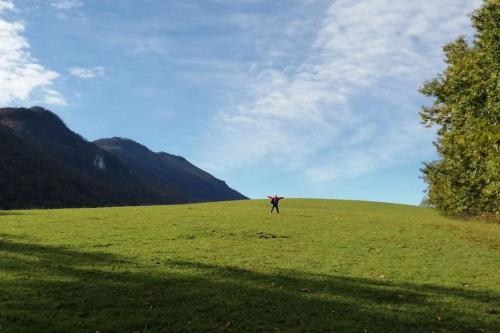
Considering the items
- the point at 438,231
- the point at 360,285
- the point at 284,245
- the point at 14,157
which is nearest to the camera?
the point at 360,285

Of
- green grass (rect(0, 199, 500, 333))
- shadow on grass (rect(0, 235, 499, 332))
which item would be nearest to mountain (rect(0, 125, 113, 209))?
Answer: green grass (rect(0, 199, 500, 333))

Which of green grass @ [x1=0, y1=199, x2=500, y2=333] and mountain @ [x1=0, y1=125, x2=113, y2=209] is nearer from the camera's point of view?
green grass @ [x1=0, y1=199, x2=500, y2=333]

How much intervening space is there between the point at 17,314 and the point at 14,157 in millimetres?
183860

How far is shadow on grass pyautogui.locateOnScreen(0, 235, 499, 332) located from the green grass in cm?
4

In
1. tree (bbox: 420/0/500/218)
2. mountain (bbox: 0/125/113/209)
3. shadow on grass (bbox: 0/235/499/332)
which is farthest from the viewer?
mountain (bbox: 0/125/113/209)

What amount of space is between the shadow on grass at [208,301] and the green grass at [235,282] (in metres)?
0.04

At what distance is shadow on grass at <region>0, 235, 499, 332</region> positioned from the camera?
13984mm

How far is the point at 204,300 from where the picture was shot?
642 inches

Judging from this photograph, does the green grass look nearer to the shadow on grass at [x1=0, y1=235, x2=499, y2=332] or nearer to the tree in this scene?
the shadow on grass at [x1=0, y1=235, x2=499, y2=332]

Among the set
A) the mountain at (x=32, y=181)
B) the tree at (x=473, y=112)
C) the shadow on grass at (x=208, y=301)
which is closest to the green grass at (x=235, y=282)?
the shadow on grass at (x=208, y=301)

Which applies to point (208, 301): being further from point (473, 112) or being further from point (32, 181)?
point (32, 181)

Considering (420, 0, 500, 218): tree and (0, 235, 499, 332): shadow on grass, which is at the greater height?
(420, 0, 500, 218): tree

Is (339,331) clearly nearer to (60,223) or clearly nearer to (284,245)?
(284,245)

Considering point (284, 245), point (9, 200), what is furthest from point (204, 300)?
point (9, 200)
